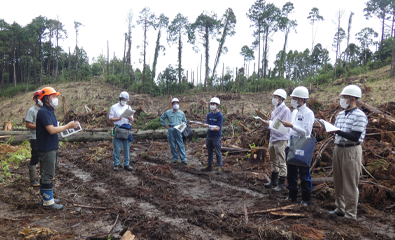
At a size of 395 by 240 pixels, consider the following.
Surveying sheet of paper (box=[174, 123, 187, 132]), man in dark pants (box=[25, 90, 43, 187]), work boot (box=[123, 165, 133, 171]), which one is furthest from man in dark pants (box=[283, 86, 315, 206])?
man in dark pants (box=[25, 90, 43, 187])

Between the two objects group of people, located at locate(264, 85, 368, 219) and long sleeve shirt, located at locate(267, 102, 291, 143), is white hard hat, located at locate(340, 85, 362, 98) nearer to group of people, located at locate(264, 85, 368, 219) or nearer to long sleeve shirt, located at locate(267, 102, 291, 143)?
group of people, located at locate(264, 85, 368, 219)

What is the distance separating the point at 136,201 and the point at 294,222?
305 cm

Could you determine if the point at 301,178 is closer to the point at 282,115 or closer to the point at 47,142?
the point at 282,115

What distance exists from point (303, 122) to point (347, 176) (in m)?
1.16

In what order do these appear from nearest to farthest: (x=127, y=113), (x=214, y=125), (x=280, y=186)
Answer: (x=280, y=186), (x=127, y=113), (x=214, y=125)

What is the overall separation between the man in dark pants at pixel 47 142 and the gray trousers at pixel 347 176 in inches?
188

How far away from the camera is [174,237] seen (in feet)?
11.6

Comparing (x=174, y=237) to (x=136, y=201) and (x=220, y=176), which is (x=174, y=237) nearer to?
(x=136, y=201)

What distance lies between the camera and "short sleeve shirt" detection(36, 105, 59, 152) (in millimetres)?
4270

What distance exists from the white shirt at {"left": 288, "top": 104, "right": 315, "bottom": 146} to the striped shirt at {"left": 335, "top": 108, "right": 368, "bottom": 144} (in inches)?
18.6

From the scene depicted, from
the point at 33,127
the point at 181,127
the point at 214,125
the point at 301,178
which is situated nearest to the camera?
the point at 301,178

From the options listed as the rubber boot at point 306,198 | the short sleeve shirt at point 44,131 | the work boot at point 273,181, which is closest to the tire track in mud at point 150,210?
the short sleeve shirt at point 44,131

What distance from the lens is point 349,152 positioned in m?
4.14

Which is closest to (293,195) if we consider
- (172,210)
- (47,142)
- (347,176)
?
(347,176)
